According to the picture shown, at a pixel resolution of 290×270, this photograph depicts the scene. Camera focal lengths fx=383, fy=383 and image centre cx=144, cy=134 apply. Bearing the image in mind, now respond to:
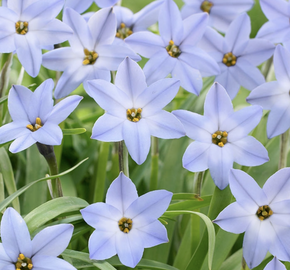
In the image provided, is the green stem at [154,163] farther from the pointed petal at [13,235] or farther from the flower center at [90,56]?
the pointed petal at [13,235]

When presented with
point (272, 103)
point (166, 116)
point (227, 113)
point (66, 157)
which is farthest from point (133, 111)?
point (66, 157)

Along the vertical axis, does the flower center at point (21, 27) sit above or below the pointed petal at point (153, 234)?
above

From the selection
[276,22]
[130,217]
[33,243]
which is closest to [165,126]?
[130,217]

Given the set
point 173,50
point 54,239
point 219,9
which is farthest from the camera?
point 219,9

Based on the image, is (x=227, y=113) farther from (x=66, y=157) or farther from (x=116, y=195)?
(x=66, y=157)

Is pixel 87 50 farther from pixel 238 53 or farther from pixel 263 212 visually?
pixel 263 212

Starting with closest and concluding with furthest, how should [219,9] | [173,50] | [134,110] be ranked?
[134,110] → [173,50] → [219,9]

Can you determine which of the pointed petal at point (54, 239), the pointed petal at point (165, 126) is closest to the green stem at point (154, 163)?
the pointed petal at point (165, 126)
